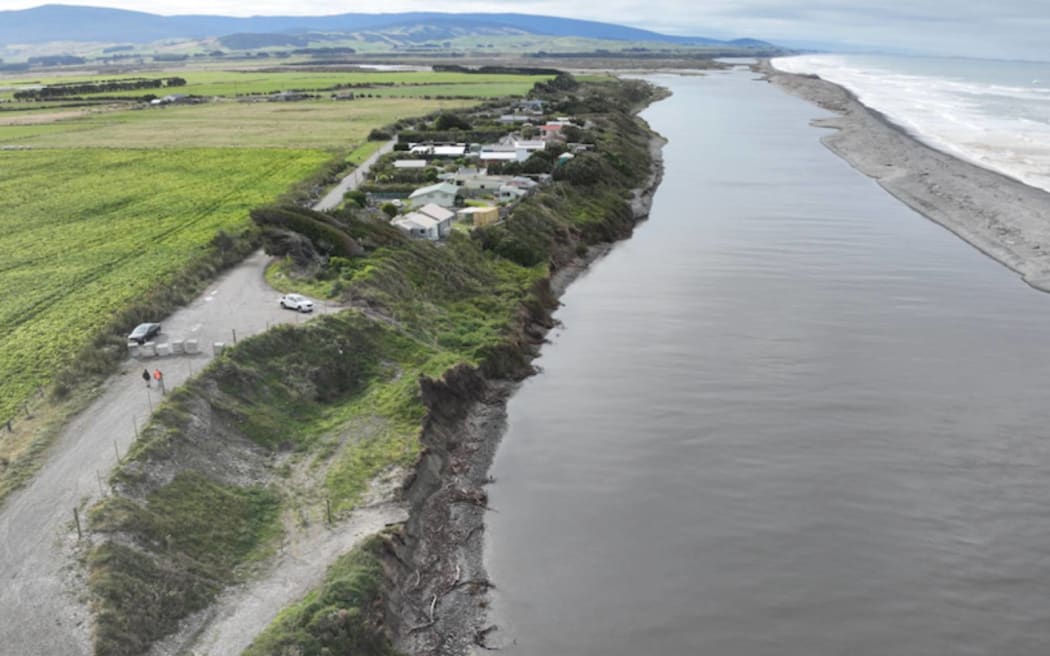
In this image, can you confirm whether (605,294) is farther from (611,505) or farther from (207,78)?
(207,78)

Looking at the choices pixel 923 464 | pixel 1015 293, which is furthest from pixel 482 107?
pixel 923 464

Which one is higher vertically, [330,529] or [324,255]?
[324,255]

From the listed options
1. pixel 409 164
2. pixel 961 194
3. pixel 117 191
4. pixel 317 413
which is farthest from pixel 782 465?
pixel 117 191

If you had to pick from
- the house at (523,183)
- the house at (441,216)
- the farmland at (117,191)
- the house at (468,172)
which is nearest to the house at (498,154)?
the house at (468,172)

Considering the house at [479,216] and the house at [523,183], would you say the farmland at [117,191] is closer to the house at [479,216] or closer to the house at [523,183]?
the house at [479,216]

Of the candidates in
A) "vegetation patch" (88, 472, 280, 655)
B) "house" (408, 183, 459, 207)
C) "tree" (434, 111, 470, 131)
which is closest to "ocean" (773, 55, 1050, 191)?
"house" (408, 183, 459, 207)

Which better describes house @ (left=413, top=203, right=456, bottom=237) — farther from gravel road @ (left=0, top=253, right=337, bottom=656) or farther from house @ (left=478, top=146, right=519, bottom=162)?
house @ (left=478, top=146, right=519, bottom=162)
